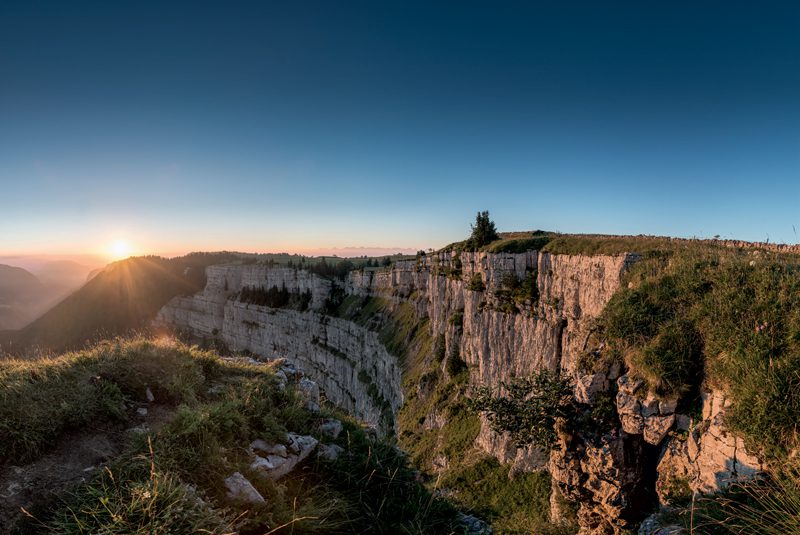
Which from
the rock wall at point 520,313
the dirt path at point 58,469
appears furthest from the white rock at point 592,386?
the dirt path at point 58,469

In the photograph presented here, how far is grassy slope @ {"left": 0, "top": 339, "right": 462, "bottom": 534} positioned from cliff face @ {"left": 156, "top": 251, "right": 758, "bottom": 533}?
8407 mm

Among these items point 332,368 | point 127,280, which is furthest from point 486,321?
point 127,280

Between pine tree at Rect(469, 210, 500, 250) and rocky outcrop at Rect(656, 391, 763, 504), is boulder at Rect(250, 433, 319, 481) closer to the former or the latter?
rocky outcrop at Rect(656, 391, 763, 504)

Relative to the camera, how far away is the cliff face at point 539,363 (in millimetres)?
11242

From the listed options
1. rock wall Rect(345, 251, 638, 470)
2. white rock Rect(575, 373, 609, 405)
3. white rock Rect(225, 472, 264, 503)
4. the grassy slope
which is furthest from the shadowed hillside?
white rock Rect(225, 472, 264, 503)

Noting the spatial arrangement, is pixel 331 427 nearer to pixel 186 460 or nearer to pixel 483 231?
pixel 186 460

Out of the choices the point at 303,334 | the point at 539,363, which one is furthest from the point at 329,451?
the point at 303,334

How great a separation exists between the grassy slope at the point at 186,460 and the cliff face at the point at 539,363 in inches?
331

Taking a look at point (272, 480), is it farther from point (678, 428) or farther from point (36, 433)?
point (678, 428)

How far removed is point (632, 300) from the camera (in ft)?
45.9

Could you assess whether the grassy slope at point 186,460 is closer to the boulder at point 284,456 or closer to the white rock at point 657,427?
the boulder at point 284,456

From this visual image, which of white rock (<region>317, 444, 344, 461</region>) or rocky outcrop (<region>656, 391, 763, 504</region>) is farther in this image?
rocky outcrop (<region>656, 391, 763, 504</region>)

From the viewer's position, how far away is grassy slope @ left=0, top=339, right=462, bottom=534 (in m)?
4.75

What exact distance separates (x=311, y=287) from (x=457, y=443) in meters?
57.1
